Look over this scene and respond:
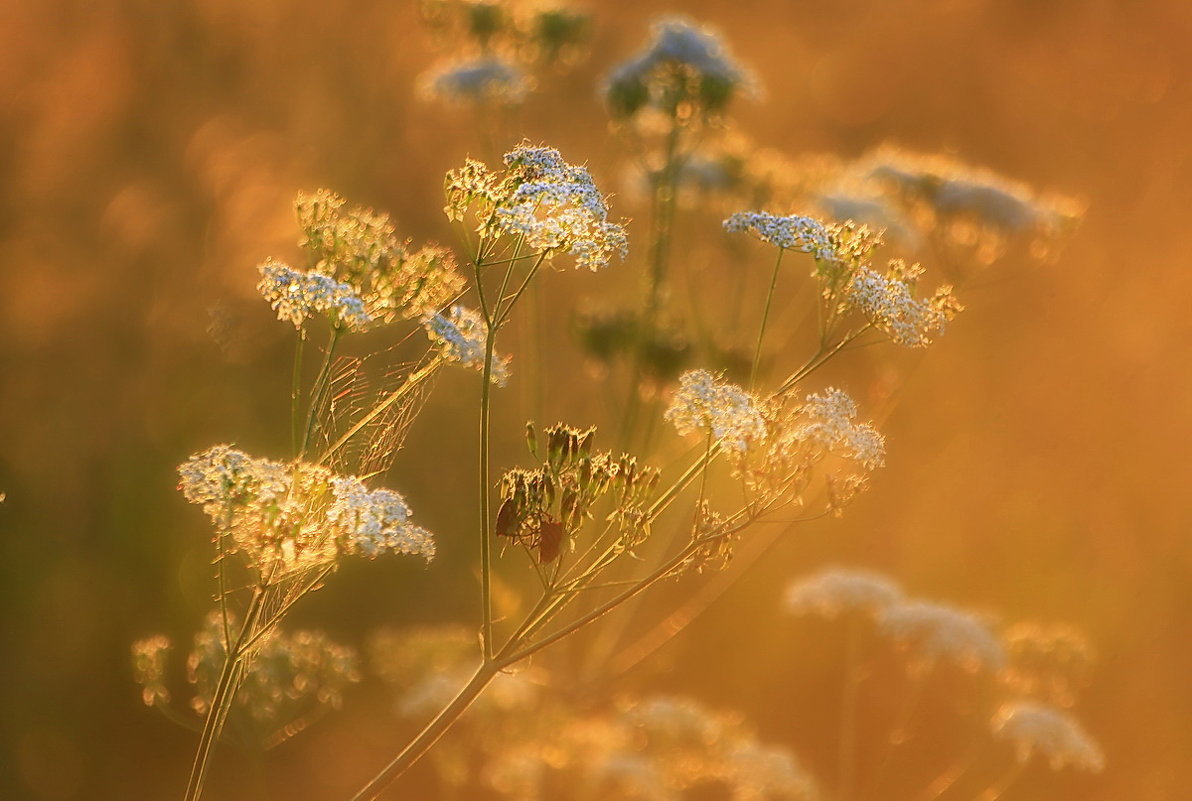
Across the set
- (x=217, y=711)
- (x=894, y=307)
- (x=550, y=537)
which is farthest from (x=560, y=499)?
(x=894, y=307)

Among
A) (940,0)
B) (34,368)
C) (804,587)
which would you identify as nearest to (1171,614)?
(804,587)

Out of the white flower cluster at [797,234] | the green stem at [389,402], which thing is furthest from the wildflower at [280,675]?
the white flower cluster at [797,234]

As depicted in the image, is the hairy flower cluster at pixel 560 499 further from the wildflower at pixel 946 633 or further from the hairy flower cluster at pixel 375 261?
the wildflower at pixel 946 633

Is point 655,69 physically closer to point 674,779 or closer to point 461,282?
point 461,282

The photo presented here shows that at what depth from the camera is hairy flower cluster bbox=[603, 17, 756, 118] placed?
3533 millimetres

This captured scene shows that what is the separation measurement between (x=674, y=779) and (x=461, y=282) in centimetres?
256

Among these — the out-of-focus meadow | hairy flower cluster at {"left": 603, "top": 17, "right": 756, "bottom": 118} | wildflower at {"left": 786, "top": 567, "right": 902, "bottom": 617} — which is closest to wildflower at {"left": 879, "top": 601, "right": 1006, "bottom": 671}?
wildflower at {"left": 786, "top": 567, "right": 902, "bottom": 617}

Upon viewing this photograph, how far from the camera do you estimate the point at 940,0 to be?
705 cm

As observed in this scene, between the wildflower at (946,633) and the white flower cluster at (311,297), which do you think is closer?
the white flower cluster at (311,297)

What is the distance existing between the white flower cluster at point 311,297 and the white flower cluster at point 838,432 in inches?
31.0

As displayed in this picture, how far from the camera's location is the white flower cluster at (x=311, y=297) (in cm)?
171

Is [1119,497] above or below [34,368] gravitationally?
above

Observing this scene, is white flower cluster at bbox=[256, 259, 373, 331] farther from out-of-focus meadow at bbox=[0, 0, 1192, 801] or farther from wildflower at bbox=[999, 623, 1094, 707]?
wildflower at bbox=[999, 623, 1094, 707]

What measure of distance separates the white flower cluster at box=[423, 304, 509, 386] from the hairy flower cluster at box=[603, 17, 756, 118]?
1784mm
